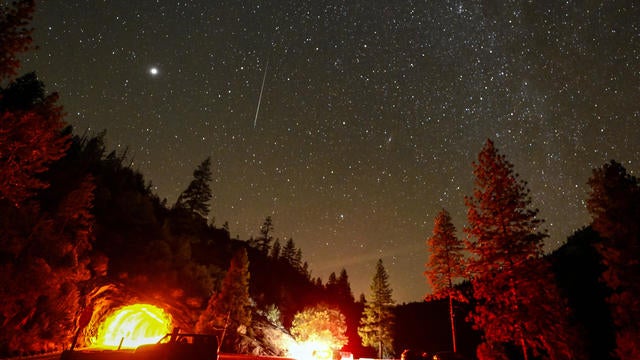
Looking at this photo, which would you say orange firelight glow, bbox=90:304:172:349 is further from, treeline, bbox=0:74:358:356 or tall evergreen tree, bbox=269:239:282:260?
tall evergreen tree, bbox=269:239:282:260

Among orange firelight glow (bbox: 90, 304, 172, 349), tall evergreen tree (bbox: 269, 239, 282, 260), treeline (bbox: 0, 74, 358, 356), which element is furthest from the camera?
tall evergreen tree (bbox: 269, 239, 282, 260)

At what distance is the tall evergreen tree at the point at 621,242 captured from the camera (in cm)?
1941

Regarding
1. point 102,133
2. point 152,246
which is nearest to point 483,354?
point 152,246

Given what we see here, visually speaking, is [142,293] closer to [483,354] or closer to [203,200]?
[483,354]

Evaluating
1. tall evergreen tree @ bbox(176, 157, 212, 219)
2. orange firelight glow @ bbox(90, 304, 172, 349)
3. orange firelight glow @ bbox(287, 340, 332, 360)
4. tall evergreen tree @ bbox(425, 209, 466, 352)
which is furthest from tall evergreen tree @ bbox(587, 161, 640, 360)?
tall evergreen tree @ bbox(176, 157, 212, 219)

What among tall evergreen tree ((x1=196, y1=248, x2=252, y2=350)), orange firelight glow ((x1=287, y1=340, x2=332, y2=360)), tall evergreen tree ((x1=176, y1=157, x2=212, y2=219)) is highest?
tall evergreen tree ((x1=176, y1=157, x2=212, y2=219))

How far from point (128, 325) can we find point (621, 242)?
153ft

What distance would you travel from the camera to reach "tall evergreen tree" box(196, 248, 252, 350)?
1570 inches

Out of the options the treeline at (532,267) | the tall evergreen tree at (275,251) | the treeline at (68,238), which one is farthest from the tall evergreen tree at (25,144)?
the tall evergreen tree at (275,251)

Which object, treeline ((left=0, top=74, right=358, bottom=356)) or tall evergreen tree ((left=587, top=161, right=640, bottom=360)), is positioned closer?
tall evergreen tree ((left=587, top=161, right=640, bottom=360))

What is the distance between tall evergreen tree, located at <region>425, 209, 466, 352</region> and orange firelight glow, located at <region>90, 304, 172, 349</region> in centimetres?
2727

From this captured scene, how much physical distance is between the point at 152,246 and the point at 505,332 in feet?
142

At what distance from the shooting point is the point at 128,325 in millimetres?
40125

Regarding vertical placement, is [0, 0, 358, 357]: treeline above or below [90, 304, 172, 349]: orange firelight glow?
above
